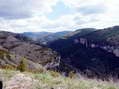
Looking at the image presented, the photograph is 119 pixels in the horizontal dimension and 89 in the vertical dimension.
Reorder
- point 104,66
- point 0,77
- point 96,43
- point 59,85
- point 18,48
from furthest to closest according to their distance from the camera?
1. point 96,43
2. point 104,66
3. point 18,48
4. point 0,77
5. point 59,85

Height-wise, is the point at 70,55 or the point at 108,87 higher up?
the point at 108,87

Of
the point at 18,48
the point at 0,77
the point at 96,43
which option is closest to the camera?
the point at 0,77

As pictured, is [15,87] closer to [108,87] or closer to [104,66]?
[108,87]

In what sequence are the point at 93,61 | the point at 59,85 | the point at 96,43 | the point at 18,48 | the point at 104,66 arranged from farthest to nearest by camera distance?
the point at 96,43, the point at 93,61, the point at 104,66, the point at 18,48, the point at 59,85

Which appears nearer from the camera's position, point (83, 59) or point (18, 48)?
point (18, 48)

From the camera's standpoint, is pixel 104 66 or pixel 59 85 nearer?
pixel 59 85

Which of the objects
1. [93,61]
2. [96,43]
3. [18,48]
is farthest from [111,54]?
[18,48]

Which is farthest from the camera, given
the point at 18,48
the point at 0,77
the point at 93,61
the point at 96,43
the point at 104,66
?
the point at 96,43

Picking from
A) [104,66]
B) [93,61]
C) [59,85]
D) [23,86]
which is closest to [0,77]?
[23,86]

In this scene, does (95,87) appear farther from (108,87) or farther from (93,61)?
(93,61)

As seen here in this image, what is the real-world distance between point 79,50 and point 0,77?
18295cm

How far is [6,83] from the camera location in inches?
356

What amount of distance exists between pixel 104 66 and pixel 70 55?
4573cm

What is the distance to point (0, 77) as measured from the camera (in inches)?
374
